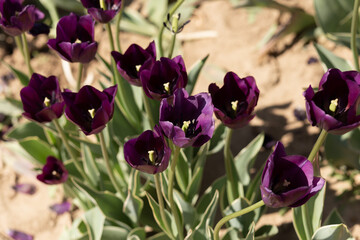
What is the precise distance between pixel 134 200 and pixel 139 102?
1.59 feet

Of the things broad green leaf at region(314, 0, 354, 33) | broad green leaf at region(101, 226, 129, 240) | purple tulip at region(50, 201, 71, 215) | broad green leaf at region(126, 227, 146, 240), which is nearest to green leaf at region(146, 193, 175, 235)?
broad green leaf at region(126, 227, 146, 240)

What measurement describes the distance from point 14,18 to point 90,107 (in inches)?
19.0

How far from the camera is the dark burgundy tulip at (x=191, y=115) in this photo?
4.23ft

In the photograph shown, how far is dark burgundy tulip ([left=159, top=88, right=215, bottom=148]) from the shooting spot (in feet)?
4.23

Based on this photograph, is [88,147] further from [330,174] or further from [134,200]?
[330,174]

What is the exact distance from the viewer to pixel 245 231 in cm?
193

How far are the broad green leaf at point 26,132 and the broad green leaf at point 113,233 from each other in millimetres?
727

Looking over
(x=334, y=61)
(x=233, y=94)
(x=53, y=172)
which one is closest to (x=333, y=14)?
(x=334, y=61)

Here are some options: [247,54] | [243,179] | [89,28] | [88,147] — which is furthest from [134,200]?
[247,54]

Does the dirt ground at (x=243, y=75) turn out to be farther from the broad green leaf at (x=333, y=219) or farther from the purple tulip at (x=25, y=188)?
the broad green leaf at (x=333, y=219)

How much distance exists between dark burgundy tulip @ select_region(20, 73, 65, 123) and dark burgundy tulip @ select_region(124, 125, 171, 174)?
1.14 feet

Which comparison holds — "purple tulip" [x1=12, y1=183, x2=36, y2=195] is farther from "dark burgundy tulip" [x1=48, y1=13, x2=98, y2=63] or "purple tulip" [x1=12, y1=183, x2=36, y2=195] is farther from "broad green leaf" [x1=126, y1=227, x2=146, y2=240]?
"dark burgundy tulip" [x1=48, y1=13, x2=98, y2=63]

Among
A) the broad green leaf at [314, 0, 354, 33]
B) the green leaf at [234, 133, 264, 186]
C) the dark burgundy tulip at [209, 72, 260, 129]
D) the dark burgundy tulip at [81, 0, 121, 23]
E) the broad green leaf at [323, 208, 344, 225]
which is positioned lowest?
the broad green leaf at [323, 208, 344, 225]

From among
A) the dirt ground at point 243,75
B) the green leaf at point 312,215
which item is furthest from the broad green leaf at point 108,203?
the green leaf at point 312,215
